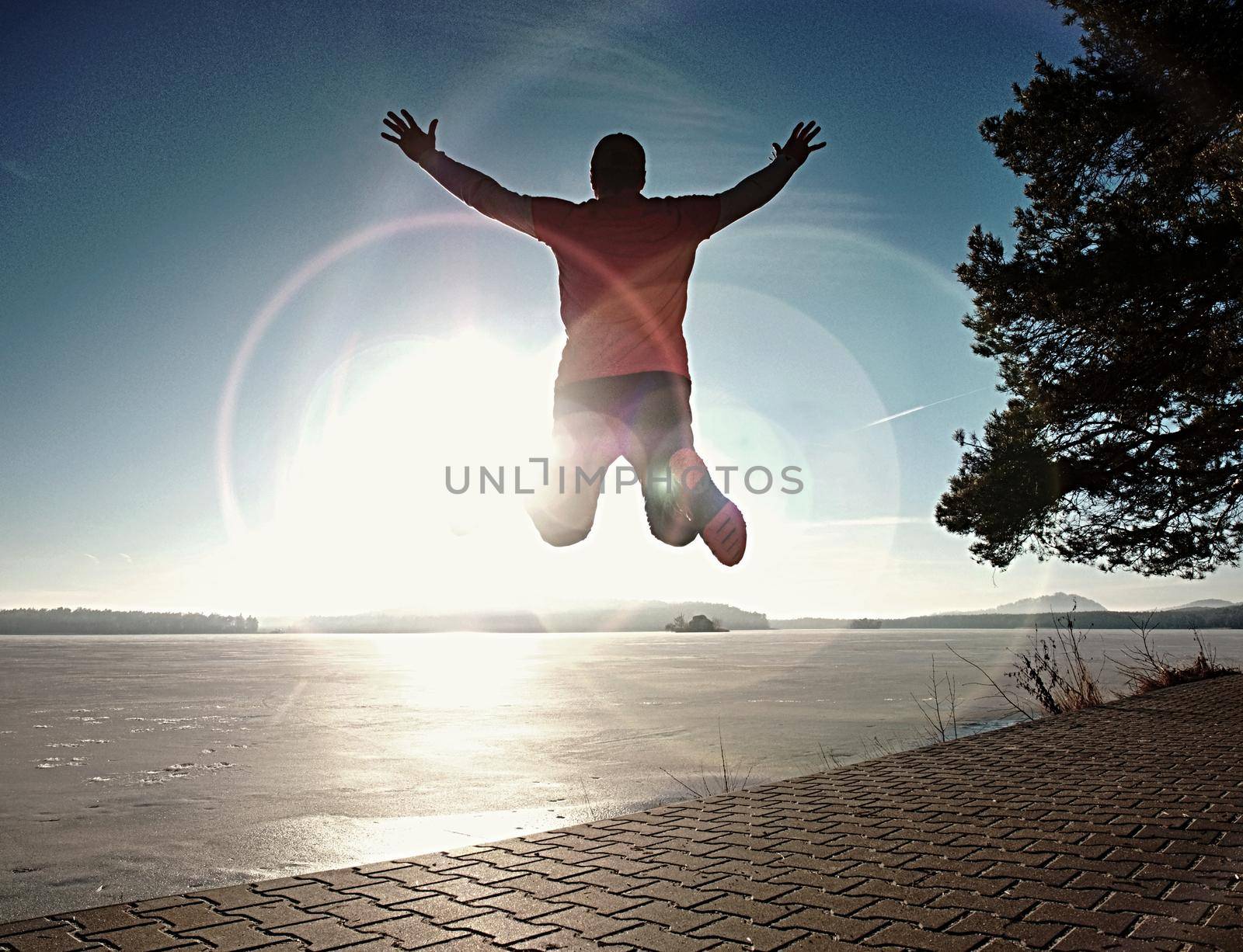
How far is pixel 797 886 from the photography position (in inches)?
145

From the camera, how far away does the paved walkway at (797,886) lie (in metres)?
3.07

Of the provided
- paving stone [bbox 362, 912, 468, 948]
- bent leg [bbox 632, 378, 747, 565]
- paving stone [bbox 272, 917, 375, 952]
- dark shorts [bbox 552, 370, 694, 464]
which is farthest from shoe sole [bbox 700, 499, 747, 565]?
paving stone [bbox 272, 917, 375, 952]

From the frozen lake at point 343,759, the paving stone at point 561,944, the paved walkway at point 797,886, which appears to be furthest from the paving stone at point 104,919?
the paving stone at point 561,944

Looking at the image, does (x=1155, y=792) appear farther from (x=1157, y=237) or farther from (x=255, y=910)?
(x=1157, y=237)

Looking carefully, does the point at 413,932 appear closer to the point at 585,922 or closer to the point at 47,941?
the point at 585,922

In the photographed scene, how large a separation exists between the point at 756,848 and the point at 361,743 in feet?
20.7

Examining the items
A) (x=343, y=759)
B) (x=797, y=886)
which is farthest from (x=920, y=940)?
(x=343, y=759)

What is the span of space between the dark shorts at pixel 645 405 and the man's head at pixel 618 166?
0.68 meters

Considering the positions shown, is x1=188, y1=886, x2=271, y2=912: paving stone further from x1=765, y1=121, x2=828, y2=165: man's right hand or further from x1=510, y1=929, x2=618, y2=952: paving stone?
x1=765, y1=121, x2=828, y2=165: man's right hand

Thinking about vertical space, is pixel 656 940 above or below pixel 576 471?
below

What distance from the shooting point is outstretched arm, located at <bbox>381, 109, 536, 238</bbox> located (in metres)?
3.08

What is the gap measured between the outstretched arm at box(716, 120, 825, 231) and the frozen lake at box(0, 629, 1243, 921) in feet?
13.3

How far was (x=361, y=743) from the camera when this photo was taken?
9.51 metres

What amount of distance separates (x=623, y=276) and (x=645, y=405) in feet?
1.45
